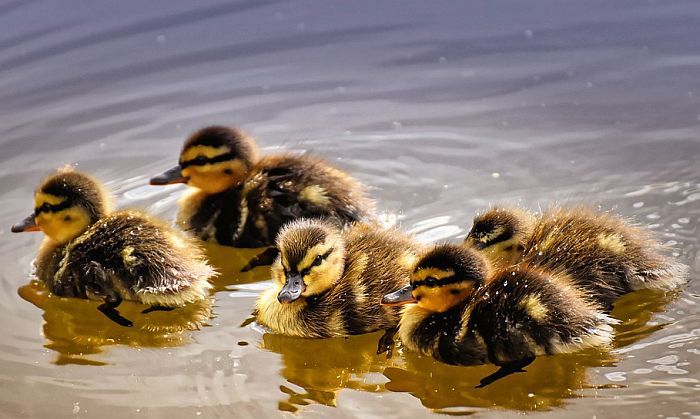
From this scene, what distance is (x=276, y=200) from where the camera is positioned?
14.0ft

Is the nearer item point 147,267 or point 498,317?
point 498,317

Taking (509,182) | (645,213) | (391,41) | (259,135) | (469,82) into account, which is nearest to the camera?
(645,213)

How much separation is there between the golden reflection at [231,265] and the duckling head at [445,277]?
855 millimetres

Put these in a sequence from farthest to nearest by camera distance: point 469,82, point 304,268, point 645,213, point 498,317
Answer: point 469,82 → point 645,213 → point 304,268 → point 498,317

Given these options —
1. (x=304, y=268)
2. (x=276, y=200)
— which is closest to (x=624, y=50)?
(x=276, y=200)

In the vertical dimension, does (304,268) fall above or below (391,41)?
below

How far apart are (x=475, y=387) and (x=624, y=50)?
3010mm

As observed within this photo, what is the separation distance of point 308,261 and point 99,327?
2.52 ft

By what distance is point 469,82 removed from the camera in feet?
18.4

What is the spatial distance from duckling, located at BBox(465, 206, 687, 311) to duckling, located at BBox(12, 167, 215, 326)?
0.97 meters

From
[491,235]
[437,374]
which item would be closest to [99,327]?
[437,374]

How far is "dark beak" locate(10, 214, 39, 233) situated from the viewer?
412 centimetres

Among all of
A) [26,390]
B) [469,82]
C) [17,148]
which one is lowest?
[26,390]

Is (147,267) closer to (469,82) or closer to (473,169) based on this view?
(473,169)
